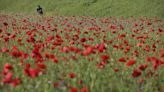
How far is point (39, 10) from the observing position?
3781 centimetres

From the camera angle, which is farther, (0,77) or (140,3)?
(140,3)

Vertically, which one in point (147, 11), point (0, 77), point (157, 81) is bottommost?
point (147, 11)

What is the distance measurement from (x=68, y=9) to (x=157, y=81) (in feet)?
105

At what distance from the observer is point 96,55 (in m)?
8.83

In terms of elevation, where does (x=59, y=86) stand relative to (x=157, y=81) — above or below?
above

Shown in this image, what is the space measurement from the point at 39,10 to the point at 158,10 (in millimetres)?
12001

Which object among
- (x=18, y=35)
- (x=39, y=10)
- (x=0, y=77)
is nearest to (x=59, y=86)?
(x=0, y=77)

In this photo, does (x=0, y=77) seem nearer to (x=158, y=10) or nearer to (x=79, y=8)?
(x=158, y=10)

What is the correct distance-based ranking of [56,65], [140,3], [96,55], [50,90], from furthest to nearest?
[140,3] < [96,55] < [56,65] < [50,90]

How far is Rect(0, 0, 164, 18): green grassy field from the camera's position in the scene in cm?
3253

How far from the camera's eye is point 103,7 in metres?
36.1

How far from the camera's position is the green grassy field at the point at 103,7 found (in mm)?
32531

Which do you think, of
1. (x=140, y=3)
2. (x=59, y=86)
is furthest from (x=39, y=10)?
(x=59, y=86)

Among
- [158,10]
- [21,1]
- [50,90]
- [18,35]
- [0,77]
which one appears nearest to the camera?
[50,90]
